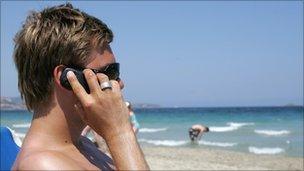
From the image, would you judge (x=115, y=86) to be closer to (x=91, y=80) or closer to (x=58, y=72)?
(x=91, y=80)

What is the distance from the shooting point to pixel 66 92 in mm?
1907

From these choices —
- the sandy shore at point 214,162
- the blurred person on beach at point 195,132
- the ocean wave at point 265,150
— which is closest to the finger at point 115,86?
the sandy shore at point 214,162

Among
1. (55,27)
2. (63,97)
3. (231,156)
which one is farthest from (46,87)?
(231,156)

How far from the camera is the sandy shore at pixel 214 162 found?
1450cm

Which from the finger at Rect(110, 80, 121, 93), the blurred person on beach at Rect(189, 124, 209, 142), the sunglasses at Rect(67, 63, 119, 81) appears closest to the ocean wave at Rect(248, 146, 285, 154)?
the blurred person on beach at Rect(189, 124, 209, 142)

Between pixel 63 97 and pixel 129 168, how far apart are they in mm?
392

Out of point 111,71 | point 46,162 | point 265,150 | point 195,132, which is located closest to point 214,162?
point 265,150

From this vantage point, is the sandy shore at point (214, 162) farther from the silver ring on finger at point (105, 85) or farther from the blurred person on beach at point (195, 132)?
the silver ring on finger at point (105, 85)

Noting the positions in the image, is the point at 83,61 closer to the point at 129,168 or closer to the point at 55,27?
the point at 55,27

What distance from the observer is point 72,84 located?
71.9 inches

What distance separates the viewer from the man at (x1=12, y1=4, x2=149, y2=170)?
179 centimetres

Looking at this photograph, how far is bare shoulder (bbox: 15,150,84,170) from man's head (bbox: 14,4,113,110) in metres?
0.23

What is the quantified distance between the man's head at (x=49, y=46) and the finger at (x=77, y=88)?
0.33ft

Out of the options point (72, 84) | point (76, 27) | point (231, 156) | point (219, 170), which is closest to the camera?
point (72, 84)
